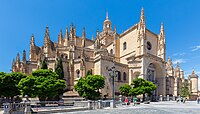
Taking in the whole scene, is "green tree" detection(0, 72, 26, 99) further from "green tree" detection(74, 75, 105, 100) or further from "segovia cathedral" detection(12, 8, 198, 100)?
"segovia cathedral" detection(12, 8, 198, 100)

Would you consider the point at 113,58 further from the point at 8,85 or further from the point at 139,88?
the point at 8,85

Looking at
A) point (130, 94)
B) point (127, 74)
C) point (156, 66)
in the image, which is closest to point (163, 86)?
point (156, 66)

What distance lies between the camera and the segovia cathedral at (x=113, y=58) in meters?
38.5

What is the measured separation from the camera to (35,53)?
45.6 metres

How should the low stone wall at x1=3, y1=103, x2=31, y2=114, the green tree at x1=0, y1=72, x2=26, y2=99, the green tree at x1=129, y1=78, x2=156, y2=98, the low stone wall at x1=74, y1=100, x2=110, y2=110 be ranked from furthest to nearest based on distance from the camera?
1. the green tree at x1=129, y1=78, x2=156, y2=98
2. the green tree at x1=0, y1=72, x2=26, y2=99
3. the low stone wall at x1=74, y1=100, x2=110, y2=110
4. the low stone wall at x1=3, y1=103, x2=31, y2=114

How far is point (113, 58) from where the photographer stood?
41656 millimetres

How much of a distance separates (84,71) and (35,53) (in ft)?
47.5

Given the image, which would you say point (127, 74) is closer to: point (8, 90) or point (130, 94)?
point (130, 94)

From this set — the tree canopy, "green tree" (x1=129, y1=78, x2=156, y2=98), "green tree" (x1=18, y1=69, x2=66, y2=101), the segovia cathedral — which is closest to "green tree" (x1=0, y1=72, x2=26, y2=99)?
"green tree" (x1=18, y1=69, x2=66, y2=101)

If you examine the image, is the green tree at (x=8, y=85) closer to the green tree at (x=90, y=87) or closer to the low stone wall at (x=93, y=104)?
the low stone wall at (x=93, y=104)

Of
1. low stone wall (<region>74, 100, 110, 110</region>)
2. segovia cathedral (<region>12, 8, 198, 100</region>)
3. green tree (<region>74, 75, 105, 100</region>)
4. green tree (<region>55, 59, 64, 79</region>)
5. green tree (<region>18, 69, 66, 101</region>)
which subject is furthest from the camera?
segovia cathedral (<region>12, 8, 198, 100</region>)

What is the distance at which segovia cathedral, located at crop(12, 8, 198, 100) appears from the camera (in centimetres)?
3853

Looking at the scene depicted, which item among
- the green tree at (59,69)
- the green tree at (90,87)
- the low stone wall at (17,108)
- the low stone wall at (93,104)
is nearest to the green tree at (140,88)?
the green tree at (90,87)

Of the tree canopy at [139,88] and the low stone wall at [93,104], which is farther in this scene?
the tree canopy at [139,88]
